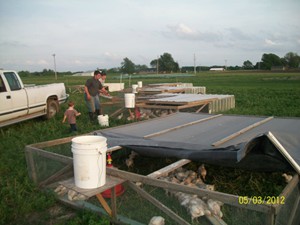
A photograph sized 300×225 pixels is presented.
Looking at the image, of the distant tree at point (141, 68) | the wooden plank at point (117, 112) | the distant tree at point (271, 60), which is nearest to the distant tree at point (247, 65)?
the distant tree at point (271, 60)

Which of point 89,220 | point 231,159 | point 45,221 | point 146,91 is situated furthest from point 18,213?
point 146,91

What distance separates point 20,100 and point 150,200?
297 inches

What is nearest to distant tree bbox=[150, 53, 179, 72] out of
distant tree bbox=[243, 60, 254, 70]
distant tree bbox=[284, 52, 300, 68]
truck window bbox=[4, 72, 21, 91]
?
distant tree bbox=[243, 60, 254, 70]

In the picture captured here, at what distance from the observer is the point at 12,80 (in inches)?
371

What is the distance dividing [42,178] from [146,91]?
11419 millimetres

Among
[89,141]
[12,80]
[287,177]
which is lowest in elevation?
[287,177]

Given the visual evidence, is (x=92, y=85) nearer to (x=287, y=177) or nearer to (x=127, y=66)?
(x=287, y=177)

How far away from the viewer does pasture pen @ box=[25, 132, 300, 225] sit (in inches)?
108

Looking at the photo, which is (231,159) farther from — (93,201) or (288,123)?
(288,123)

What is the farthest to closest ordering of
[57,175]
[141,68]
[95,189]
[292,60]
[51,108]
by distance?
1. [292,60]
2. [141,68]
3. [51,108]
4. [57,175]
5. [95,189]

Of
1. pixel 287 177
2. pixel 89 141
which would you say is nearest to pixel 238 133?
pixel 287 177

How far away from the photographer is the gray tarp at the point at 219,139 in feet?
12.7

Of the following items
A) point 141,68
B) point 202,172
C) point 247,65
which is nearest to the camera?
point 202,172

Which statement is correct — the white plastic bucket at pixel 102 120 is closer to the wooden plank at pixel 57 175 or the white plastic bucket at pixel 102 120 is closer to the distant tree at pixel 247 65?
the wooden plank at pixel 57 175
